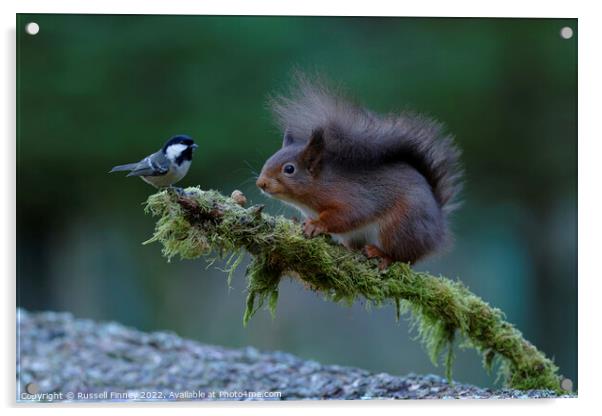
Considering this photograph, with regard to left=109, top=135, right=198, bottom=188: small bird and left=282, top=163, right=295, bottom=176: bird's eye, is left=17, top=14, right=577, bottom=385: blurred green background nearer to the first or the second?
left=282, top=163, right=295, bottom=176: bird's eye

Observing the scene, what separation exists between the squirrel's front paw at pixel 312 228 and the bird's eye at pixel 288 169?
21cm

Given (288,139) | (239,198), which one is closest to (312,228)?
(239,198)

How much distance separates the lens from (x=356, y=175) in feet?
10.9

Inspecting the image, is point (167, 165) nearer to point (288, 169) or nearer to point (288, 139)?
point (288, 169)

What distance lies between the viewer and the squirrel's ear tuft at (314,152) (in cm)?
323

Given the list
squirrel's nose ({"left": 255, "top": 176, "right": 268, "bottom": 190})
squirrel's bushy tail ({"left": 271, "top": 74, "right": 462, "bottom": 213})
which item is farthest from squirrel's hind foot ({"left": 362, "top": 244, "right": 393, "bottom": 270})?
squirrel's nose ({"left": 255, "top": 176, "right": 268, "bottom": 190})

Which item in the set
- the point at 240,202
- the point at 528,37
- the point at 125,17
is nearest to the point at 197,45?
the point at 125,17

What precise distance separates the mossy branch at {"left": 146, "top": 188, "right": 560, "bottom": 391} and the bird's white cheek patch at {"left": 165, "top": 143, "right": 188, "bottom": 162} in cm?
13

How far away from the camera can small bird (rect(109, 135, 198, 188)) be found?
2.78 metres

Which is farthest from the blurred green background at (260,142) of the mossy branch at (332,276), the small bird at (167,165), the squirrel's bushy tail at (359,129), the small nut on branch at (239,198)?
the small bird at (167,165)

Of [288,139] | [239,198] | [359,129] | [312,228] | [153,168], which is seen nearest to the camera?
[153,168]

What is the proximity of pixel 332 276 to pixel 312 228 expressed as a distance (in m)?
0.21

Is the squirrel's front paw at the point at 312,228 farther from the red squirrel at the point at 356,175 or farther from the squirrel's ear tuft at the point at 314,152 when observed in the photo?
the squirrel's ear tuft at the point at 314,152

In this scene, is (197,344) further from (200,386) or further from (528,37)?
(528,37)
